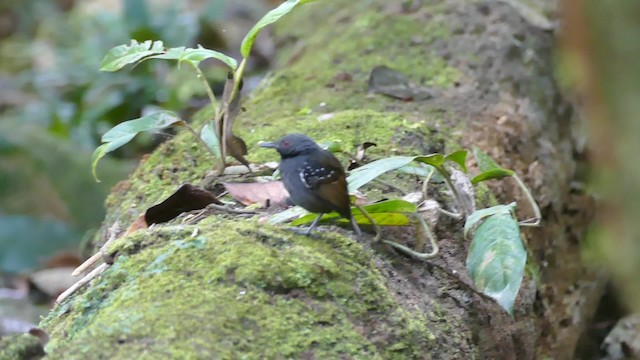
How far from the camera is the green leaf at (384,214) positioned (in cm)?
244

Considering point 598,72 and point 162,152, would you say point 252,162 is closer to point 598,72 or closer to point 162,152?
point 162,152

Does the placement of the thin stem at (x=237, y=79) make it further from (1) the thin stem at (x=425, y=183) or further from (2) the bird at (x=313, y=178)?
(1) the thin stem at (x=425, y=183)

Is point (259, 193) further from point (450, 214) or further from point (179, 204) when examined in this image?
point (450, 214)

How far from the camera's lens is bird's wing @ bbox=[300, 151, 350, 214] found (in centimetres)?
231

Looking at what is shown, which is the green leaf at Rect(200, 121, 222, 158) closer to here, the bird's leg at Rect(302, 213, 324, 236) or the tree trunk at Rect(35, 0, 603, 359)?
the tree trunk at Rect(35, 0, 603, 359)

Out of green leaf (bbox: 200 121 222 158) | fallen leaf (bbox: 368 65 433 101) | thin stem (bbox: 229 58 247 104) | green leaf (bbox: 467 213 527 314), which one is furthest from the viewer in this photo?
fallen leaf (bbox: 368 65 433 101)

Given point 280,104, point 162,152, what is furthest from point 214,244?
point 280,104

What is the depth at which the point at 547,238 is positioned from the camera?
379 cm

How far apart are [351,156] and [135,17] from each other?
4.31 meters

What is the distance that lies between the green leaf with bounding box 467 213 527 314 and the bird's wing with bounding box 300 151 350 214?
38 centimetres

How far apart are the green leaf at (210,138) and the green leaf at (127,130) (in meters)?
0.22

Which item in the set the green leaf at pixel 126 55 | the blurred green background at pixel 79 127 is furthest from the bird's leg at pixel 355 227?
the blurred green background at pixel 79 127

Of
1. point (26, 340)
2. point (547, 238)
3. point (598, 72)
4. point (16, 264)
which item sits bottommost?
point (16, 264)

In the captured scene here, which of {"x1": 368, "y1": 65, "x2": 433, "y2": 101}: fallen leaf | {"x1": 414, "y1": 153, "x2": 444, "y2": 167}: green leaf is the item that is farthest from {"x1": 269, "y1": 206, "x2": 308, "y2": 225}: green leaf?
{"x1": 368, "y1": 65, "x2": 433, "y2": 101}: fallen leaf
